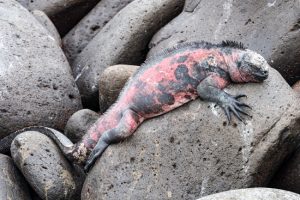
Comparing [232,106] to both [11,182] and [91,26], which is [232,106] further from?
[91,26]

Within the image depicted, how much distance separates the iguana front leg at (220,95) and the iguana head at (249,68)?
0.13 m

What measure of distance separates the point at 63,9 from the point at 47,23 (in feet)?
1.52

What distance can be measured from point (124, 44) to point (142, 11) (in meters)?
0.42

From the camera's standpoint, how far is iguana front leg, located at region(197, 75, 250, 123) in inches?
208

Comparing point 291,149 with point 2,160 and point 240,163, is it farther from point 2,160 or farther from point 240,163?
point 2,160

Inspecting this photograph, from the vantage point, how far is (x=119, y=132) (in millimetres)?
5609

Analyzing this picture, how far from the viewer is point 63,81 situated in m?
7.03

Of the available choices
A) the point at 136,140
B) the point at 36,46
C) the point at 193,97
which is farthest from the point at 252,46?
the point at 36,46

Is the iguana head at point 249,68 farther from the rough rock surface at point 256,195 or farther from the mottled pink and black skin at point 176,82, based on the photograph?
the rough rock surface at point 256,195

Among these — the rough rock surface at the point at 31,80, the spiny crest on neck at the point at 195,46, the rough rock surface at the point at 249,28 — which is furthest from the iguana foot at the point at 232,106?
the rough rock surface at the point at 31,80

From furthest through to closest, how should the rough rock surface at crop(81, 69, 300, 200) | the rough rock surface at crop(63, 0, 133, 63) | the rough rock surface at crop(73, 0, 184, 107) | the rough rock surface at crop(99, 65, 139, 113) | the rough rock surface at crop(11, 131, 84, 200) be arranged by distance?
1. the rough rock surface at crop(63, 0, 133, 63)
2. the rough rock surface at crop(73, 0, 184, 107)
3. the rough rock surface at crop(99, 65, 139, 113)
4. the rough rock surface at crop(11, 131, 84, 200)
5. the rough rock surface at crop(81, 69, 300, 200)

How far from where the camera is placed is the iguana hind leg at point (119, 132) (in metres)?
5.60

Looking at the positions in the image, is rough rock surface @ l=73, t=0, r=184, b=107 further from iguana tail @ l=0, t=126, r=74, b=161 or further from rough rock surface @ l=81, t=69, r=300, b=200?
rough rock surface @ l=81, t=69, r=300, b=200

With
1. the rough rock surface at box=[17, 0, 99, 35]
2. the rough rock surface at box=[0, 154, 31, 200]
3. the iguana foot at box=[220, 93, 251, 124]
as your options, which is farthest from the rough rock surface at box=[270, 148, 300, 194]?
the rough rock surface at box=[17, 0, 99, 35]
